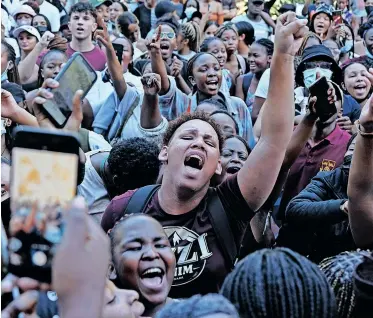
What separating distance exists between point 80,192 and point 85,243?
10.2 ft

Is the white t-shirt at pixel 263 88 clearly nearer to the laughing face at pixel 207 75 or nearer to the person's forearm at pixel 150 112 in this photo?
the laughing face at pixel 207 75

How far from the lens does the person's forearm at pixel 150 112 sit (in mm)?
5832

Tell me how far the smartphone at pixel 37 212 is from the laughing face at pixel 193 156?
1719mm

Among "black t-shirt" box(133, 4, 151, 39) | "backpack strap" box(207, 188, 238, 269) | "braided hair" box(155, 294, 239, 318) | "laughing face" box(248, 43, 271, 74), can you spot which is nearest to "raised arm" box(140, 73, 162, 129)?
"backpack strap" box(207, 188, 238, 269)

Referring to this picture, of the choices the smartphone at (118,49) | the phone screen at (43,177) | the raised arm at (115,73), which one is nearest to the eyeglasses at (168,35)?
the smartphone at (118,49)

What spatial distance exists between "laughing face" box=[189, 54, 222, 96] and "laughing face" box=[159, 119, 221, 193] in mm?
2864

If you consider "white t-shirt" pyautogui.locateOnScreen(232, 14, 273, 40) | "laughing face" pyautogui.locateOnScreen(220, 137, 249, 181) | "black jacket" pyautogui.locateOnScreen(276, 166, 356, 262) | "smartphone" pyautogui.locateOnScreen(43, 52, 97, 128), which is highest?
"smartphone" pyautogui.locateOnScreen(43, 52, 97, 128)

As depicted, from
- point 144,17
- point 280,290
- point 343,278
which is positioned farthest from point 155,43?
point 144,17

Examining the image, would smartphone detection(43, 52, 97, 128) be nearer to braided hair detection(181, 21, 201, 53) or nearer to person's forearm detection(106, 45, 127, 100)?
person's forearm detection(106, 45, 127, 100)

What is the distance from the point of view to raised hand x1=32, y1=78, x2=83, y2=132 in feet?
8.99

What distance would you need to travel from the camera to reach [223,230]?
11.7 feet

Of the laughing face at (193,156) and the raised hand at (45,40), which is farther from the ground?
the raised hand at (45,40)

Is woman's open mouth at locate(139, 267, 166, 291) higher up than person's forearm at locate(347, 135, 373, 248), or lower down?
lower down

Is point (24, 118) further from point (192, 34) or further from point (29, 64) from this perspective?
point (192, 34)
